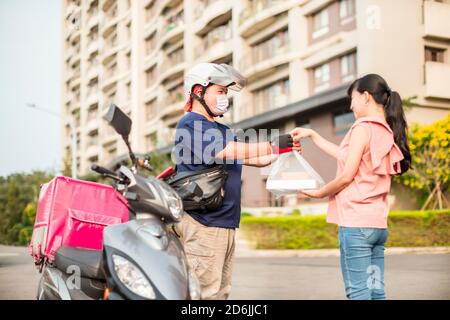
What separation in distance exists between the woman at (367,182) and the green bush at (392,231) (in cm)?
1105

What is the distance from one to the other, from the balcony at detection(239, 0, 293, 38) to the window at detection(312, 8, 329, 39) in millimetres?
1408

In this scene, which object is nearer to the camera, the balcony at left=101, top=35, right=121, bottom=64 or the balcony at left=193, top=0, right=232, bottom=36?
the balcony at left=193, top=0, right=232, bottom=36

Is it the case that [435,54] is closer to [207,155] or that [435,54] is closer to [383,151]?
[383,151]

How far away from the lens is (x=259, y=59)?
2684cm

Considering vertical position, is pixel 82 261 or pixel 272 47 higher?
pixel 272 47

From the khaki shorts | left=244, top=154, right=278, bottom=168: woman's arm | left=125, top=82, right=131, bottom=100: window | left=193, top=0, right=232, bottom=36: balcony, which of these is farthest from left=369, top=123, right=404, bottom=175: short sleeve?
left=125, top=82, right=131, bottom=100: window

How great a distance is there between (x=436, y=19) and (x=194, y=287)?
61.8ft

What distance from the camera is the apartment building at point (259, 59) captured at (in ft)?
61.6

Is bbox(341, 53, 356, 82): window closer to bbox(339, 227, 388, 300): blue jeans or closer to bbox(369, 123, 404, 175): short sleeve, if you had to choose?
bbox(369, 123, 404, 175): short sleeve

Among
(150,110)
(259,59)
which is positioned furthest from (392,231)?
(150,110)

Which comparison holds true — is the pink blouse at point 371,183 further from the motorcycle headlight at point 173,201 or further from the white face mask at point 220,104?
the motorcycle headlight at point 173,201

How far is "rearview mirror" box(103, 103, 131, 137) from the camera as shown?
2416 millimetres

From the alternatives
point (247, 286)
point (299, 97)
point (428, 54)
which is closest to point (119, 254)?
point (247, 286)

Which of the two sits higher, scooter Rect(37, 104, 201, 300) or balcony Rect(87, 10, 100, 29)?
balcony Rect(87, 10, 100, 29)
